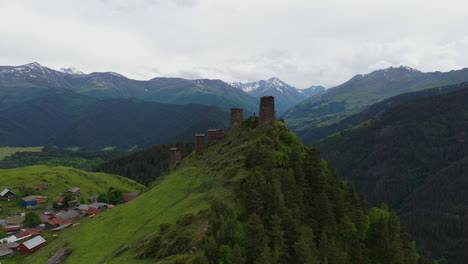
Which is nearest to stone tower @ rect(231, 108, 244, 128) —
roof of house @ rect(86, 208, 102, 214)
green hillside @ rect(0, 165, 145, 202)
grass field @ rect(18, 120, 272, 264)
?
grass field @ rect(18, 120, 272, 264)

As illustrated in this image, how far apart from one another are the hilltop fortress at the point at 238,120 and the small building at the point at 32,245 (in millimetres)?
43351

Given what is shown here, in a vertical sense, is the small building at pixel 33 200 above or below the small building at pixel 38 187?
below

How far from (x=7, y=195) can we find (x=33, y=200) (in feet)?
45.7

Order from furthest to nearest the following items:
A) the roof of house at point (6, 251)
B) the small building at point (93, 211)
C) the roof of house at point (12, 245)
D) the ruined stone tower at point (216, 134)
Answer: the small building at point (93, 211) < the ruined stone tower at point (216, 134) < the roof of house at point (12, 245) < the roof of house at point (6, 251)

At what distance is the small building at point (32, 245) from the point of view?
7031cm

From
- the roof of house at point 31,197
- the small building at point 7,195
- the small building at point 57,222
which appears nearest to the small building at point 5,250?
the small building at point 57,222

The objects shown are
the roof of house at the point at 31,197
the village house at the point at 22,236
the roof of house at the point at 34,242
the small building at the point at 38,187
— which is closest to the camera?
the roof of house at the point at 34,242

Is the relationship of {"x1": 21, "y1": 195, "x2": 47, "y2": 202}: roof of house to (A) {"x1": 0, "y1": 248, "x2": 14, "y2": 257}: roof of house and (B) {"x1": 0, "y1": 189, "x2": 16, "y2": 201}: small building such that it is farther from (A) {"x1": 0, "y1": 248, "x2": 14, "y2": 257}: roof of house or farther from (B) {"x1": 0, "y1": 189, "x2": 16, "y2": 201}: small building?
(A) {"x1": 0, "y1": 248, "x2": 14, "y2": 257}: roof of house

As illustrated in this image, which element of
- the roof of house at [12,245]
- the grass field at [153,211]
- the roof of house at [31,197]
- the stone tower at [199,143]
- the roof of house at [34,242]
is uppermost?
the stone tower at [199,143]

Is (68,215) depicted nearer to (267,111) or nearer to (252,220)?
(267,111)

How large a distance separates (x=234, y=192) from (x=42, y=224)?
86.1 m

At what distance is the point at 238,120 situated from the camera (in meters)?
91.8

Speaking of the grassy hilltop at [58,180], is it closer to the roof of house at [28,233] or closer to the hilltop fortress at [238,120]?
the roof of house at [28,233]

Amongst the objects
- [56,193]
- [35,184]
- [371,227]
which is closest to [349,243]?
[371,227]
